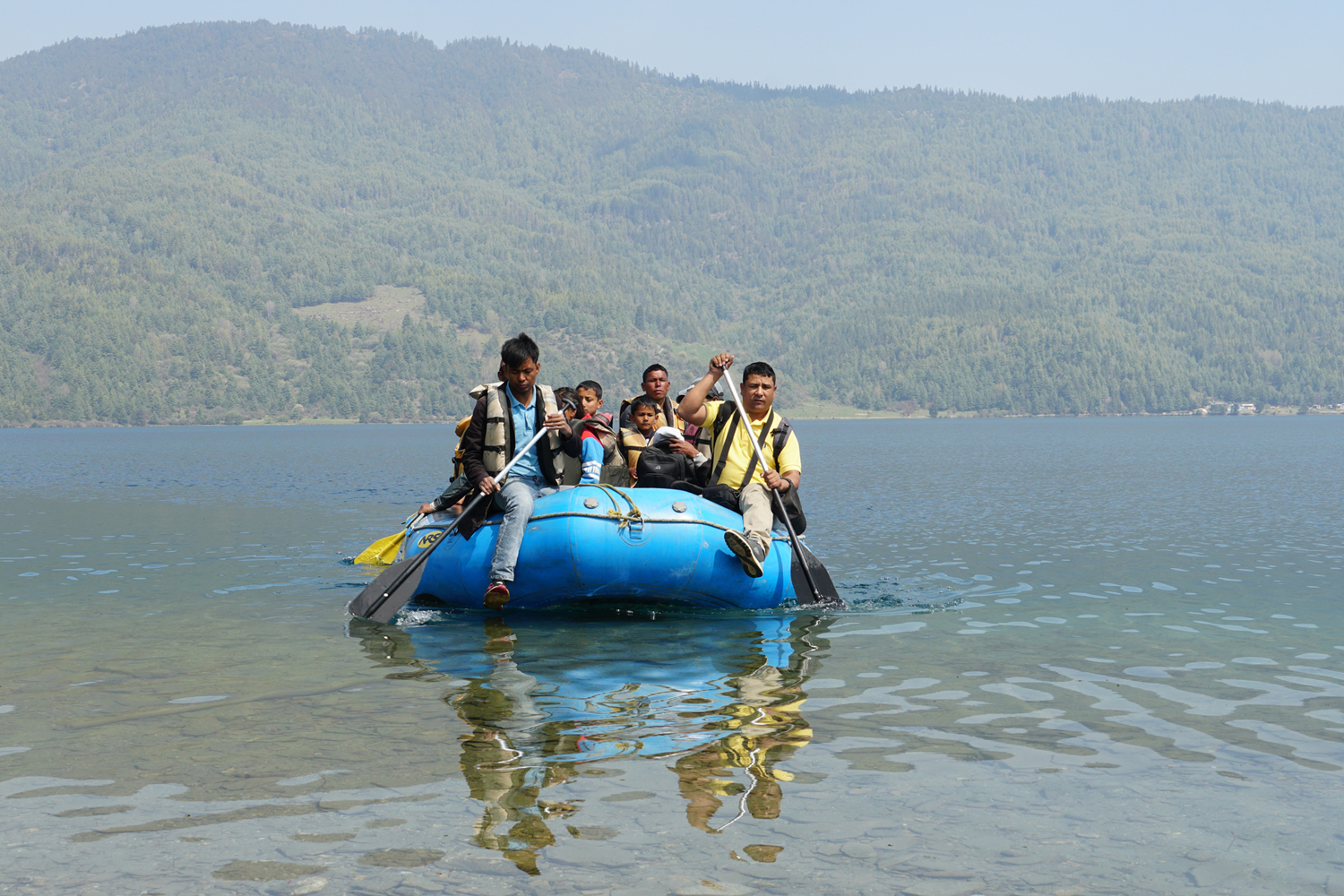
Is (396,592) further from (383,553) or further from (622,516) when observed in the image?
(383,553)

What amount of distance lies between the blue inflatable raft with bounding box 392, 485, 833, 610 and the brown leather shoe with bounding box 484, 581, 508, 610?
482 millimetres

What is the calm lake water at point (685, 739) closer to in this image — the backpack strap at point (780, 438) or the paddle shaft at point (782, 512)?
the paddle shaft at point (782, 512)

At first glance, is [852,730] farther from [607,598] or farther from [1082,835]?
[607,598]

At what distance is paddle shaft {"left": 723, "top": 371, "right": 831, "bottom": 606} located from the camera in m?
13.0

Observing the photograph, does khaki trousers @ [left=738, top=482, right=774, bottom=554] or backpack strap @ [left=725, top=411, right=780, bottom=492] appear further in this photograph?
backpack strap @ [left=725, top=411, right=780, bottom=492]

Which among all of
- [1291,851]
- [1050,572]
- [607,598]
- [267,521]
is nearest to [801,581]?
[607,598]

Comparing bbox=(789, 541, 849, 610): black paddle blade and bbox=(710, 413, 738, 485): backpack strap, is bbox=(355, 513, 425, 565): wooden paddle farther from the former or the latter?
bbox=(789, 541, 849, 610): black paddle blade

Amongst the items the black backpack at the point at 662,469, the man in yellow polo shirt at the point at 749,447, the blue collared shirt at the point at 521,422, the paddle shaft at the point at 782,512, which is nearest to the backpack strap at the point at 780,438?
the man in yellow polo shirt at the point at 749,447

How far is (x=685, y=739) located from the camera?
8.34 m

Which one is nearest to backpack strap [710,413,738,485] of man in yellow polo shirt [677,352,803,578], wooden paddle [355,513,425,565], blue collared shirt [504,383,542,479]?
man in yellow polo shirt [677,352,803,578]

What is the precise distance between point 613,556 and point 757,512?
5.62ft

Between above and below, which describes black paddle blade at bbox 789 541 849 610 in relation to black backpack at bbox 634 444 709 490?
below

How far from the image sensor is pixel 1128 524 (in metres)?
27.7

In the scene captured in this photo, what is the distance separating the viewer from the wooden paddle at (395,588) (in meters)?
13.3
